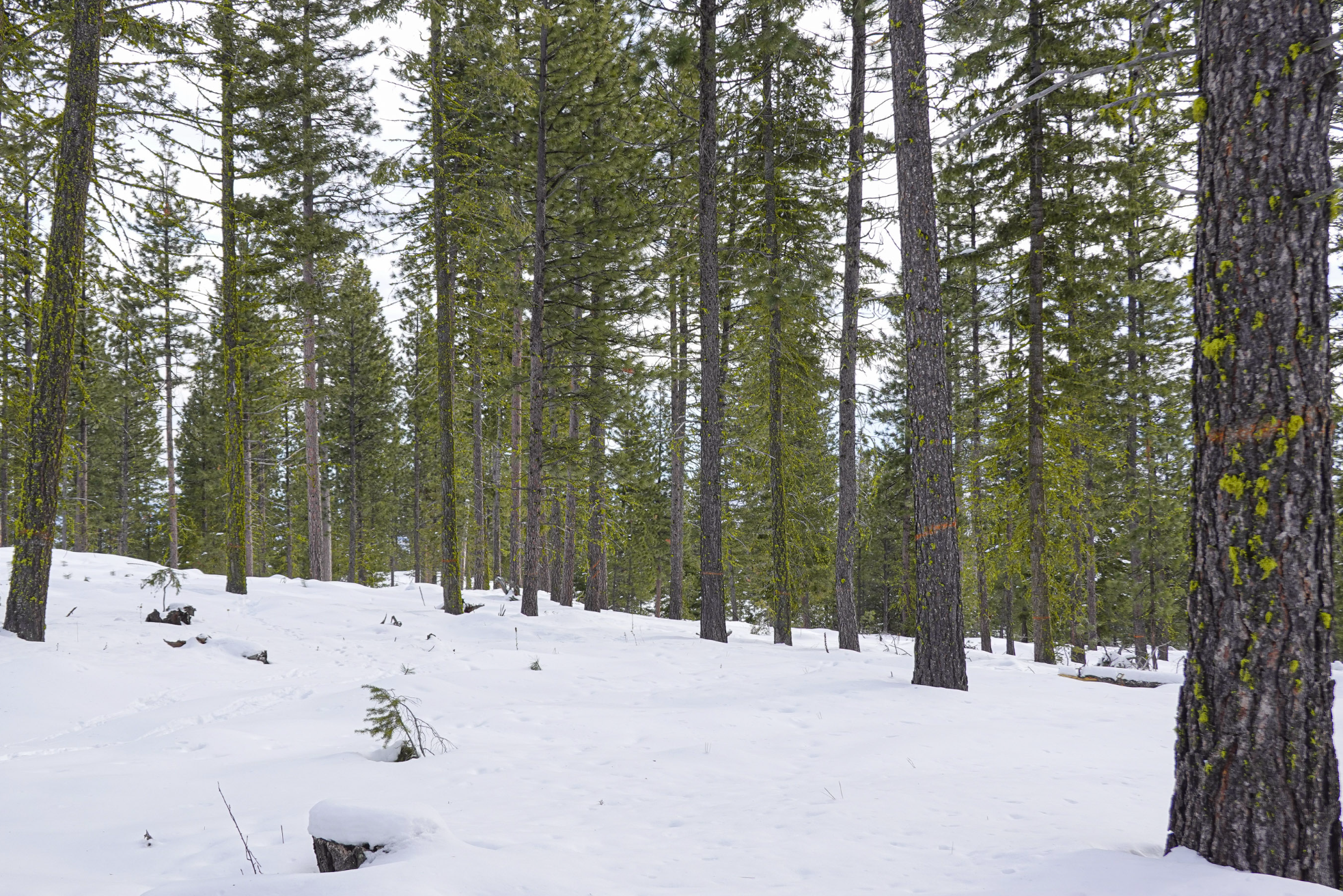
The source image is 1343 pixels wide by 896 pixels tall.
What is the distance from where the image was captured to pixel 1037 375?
13047 millimetres

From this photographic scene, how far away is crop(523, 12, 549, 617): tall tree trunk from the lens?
13930 millimetres

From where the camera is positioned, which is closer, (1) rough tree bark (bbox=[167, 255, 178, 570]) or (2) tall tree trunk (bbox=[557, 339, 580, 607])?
(2) tall tree trunk (bbox=[557, 339, 580, 607])

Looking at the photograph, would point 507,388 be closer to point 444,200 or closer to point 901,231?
point 444,200

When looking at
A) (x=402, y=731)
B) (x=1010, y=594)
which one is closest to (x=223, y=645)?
(x=402, y=731)

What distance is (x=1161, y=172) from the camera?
12.8 m

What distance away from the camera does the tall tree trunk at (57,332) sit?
295 inches

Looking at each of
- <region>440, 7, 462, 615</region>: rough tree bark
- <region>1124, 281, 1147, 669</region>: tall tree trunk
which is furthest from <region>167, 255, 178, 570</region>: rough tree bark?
<region>1124, 281, 1147, 669</region>: tall tree trunk

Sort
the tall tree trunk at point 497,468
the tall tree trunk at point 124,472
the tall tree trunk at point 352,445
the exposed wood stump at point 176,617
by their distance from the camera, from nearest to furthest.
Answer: the exposed wood stump at point 176,617 → the tall tree trunk at point 497,468 → the tall tree trunk at point 352,445 → the tall tree trunk at point 124,472

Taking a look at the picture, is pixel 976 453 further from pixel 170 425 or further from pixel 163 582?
pixel 170 425

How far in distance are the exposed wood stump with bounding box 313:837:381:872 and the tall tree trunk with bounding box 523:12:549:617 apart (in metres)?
10.7

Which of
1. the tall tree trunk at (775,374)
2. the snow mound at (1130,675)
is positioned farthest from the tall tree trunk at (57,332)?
the snow mound at (1130,675)

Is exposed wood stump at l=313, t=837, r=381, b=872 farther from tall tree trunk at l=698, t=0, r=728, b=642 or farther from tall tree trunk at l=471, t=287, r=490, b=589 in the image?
tall tree trunk at l=471, t=287, r=490, b=589

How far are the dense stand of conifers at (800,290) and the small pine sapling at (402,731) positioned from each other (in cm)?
470

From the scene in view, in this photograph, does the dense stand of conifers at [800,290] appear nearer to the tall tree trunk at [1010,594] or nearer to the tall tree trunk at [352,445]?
the tall tree trunk at [1010,594]
